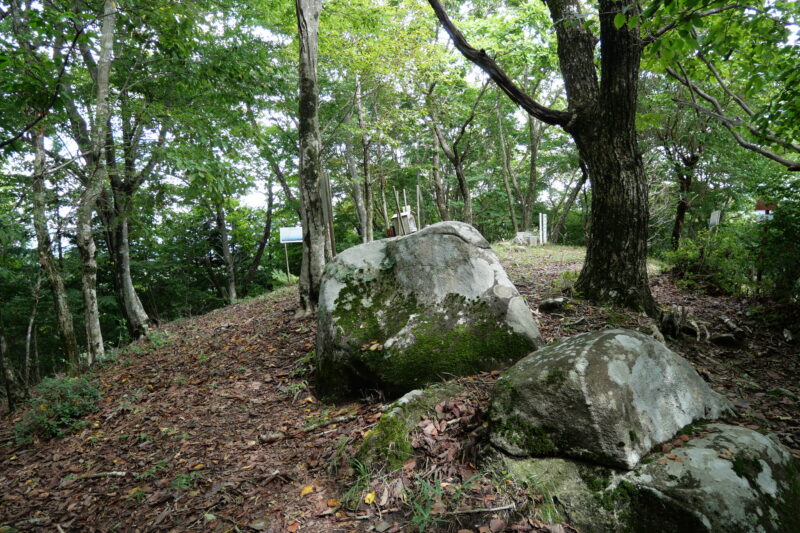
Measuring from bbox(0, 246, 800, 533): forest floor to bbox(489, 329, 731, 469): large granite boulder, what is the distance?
1.04ft

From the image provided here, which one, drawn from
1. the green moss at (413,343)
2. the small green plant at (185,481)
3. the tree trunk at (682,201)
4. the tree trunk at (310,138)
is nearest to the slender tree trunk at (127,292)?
the tree trunk at (310,138)

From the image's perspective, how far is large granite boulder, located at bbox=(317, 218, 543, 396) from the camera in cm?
368

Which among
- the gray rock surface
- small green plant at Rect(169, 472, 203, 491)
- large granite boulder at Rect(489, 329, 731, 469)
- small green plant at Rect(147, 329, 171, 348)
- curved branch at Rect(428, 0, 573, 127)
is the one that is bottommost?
small green plant at Rect(169, 472, 203, 491)

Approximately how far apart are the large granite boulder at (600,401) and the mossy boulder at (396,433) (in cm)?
65

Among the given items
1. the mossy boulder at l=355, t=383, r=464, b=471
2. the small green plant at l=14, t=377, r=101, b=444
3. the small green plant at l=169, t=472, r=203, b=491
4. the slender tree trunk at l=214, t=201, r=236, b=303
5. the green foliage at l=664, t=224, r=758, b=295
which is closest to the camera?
the mossy boulder at l=355, t=383, r=464, b=471

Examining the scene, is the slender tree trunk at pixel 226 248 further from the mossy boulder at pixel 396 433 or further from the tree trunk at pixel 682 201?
the tree trunk at pixel 682 201

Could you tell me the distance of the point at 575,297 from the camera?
17.1 ft

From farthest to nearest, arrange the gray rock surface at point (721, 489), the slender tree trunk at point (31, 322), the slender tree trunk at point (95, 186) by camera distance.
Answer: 1. the slender tree trunk at point (31, 322)
2. the slender tree trunk at point (95, 186)
3. the gray rock surface at point (721, 489)

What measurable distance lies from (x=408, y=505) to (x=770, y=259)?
5.82m

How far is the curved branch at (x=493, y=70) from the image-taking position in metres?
4.38

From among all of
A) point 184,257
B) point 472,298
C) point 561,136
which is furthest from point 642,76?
point 184,257

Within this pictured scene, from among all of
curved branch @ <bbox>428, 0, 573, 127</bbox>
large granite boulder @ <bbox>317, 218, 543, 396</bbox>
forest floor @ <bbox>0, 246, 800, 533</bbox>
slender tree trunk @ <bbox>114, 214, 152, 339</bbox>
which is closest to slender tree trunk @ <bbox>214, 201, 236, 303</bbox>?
slender tree trunk @ <bbox>114, 214, 152, 339</bbox>

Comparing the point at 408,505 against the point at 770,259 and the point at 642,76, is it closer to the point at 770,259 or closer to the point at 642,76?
the point at 770,259

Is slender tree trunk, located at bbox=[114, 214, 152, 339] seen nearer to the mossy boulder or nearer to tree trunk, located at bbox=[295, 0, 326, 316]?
tree trunk, located at bbox=[295, 0, 326, 316]
